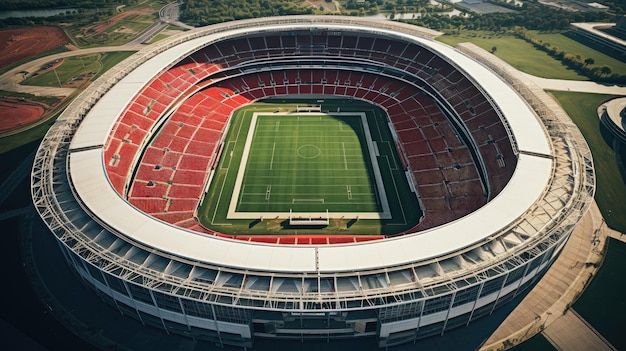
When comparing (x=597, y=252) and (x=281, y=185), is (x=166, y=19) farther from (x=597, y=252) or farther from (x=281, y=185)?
(x=597, y=252)

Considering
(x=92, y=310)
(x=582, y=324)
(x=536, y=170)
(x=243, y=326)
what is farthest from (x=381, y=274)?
(x=92, y=310)

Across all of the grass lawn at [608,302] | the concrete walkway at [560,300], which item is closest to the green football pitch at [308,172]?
the concrete walkway at [560,300]

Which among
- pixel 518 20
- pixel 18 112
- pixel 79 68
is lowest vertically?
pixel 18 112

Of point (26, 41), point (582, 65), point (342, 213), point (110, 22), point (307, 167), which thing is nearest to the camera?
point (342, 213)

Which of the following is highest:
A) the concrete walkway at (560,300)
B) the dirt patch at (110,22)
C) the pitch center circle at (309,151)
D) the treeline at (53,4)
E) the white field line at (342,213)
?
the treeline at (53,4)

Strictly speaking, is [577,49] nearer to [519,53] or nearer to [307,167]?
[519,53]

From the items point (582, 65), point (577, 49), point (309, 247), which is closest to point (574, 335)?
point (309, 247)

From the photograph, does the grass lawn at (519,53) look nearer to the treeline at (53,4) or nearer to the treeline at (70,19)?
the treeline at (70,19)

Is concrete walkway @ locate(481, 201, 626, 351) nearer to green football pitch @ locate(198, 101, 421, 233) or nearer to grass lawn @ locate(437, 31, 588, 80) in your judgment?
green football pitch @ locate(198, 101, 421, 233)
